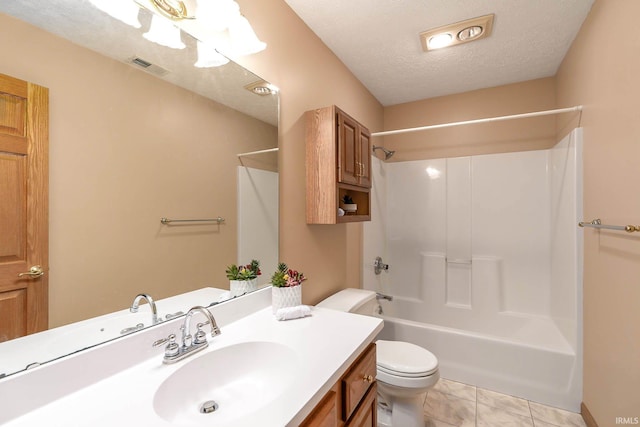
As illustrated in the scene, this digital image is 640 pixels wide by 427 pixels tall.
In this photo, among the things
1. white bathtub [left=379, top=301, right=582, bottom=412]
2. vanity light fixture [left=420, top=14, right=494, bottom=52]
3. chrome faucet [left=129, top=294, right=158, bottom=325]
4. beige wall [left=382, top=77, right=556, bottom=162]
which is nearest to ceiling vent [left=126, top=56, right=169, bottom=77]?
chrome faucet [left=129, top=294, right=158, bottom=325]

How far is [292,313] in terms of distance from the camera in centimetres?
130

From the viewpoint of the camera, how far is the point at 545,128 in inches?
101

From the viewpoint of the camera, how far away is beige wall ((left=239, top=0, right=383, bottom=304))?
4.98ft

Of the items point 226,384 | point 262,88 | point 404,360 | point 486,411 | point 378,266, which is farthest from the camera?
point 378,266

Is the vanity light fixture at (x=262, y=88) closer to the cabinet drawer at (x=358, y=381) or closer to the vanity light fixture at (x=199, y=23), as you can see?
the vanity light fixture at (x=199, y=23)

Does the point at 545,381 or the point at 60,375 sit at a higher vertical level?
the point at 60,375

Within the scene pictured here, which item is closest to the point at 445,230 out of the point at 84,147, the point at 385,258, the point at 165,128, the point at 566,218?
→ the point at 385,258

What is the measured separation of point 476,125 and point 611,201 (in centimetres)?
155

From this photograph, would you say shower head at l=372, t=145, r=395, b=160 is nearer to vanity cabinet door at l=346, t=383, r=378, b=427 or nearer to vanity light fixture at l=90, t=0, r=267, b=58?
vanity light fixture at l=90, t=0, r=267, b=58

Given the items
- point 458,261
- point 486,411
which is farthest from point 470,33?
point 486,411

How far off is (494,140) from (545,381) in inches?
79.2

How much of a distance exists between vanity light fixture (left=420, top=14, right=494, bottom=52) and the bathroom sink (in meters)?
2.10

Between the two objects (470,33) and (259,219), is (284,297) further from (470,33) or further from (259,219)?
(470,33)

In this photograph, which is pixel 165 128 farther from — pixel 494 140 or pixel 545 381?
pixel 494 140
